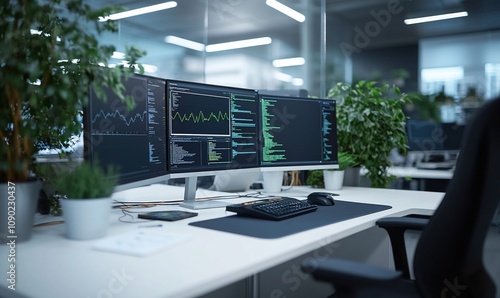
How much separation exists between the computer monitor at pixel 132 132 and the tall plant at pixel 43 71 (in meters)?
0.07

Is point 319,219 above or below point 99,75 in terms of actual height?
below

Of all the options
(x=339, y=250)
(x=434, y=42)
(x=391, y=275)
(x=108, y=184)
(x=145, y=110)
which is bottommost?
(x=339, y=250)

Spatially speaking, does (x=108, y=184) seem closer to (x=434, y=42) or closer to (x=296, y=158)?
(x=296, y=158)

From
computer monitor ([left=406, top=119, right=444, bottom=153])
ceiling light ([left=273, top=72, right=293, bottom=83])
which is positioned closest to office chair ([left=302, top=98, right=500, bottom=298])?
computer monitor ([left=406, top=119, right=444, bottom=153])

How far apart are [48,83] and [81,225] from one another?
437mm

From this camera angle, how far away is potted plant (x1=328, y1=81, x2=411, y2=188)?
2395mm

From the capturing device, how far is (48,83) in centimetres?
117

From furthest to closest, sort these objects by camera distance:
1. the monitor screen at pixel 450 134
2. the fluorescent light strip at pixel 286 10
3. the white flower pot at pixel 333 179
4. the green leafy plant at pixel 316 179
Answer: the fluorescent light strip at pixel 286 10, the monitor screen at pixel 450 134, the green leafy plant at pixel 316 179, the white flower pot at pixel 333 179

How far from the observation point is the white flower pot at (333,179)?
2248 millimetres

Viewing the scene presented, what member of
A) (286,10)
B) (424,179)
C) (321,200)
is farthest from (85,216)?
(286,10)

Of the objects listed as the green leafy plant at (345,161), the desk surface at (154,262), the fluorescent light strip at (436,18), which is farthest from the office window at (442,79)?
the desk surface at (154,262)

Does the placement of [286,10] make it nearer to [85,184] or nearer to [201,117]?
[201,117]

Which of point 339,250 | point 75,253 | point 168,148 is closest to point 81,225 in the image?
point 75,253

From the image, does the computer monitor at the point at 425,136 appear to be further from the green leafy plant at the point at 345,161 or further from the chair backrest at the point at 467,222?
the chair backrest at the point at 467,222
